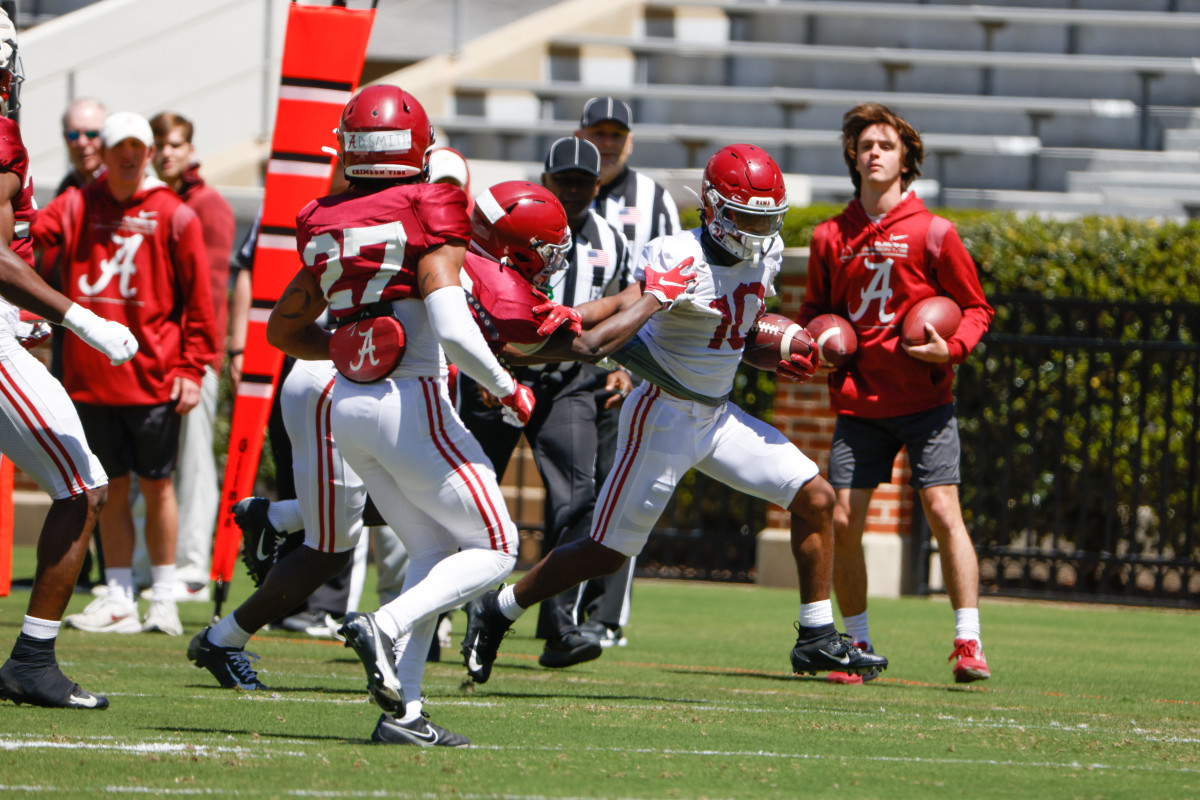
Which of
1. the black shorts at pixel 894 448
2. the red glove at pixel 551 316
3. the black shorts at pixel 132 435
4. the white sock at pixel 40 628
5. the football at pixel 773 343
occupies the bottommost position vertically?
the white sock at pixel 40 628

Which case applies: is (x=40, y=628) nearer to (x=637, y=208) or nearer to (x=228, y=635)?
(x=228, y=635)

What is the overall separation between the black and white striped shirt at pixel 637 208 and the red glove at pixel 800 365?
1.56 metres

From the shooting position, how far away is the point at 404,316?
449 centimetres

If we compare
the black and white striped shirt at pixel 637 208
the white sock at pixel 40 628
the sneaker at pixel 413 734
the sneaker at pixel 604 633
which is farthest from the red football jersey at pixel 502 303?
the black and white striped shirt at pixel 637 208

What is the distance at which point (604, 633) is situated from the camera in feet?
23.1

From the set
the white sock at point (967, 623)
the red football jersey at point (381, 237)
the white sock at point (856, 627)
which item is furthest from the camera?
the white sock at point (856, 627)

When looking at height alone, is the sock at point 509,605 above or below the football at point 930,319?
below

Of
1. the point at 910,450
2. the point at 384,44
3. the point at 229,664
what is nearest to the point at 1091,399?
the point at 910,450

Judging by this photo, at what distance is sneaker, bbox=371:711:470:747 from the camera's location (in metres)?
4.28

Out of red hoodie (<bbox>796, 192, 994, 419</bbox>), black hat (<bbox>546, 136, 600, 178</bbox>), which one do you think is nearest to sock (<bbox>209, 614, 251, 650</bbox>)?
black hat (<bbox>546, 136, 600, 178</bbox>)

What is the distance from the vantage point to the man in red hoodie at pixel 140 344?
7.15m

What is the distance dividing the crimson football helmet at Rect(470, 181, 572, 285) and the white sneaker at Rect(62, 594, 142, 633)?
315 centimetres

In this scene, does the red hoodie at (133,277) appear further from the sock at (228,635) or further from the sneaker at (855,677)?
the sneaker at (855,677)

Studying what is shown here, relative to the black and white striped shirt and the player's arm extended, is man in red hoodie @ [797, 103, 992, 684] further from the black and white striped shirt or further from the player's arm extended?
the player's arm extended
